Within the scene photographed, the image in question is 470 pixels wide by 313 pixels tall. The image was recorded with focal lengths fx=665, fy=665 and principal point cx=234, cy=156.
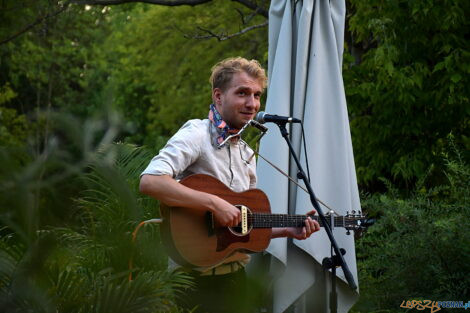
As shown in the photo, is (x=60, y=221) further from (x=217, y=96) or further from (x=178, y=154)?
(x=217, y=96)

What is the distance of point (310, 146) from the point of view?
12.8 feet

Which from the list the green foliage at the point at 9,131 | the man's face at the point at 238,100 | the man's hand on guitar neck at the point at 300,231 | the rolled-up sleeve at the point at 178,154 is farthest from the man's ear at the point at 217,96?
the green foliage at the point at 9,131

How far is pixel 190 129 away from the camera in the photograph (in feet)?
9.65

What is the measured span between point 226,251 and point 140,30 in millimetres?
15299

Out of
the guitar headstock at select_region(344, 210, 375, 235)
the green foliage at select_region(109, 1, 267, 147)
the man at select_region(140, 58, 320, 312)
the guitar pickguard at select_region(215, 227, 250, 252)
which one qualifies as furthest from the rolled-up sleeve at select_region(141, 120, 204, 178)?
the green foliage at select_region(109, 1, 267, 147)

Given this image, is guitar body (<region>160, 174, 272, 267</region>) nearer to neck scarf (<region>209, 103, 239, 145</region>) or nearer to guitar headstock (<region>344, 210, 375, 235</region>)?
neck scarf (<region>209, 103, 239, 145</region>)

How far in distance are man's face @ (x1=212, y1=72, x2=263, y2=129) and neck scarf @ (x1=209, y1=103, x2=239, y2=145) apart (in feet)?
0.15

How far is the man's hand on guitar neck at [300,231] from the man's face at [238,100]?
2.01 feet

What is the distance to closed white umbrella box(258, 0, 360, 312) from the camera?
381cm

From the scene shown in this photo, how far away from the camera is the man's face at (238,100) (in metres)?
3.13

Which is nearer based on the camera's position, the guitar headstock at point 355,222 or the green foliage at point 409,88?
the guitar headstock at point 355,222

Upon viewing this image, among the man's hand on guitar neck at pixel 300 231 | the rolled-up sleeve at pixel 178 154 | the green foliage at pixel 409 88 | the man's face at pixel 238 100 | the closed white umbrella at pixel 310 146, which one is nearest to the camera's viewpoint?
the rolled-up sleeve at pixel 178 154

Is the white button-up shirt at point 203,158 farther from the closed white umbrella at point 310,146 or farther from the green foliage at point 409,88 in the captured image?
the green foliage at point 409,88

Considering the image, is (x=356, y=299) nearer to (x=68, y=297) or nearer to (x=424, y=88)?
(x=68, y=297)
